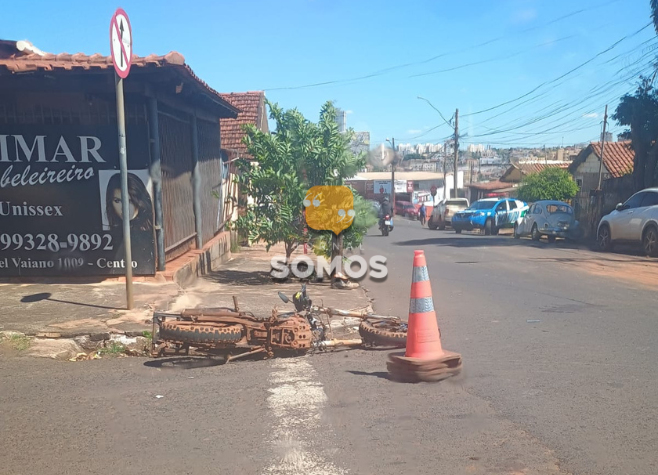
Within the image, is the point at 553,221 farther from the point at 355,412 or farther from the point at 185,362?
the point at 355,412

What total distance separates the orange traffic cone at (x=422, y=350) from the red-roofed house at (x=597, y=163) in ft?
95.3

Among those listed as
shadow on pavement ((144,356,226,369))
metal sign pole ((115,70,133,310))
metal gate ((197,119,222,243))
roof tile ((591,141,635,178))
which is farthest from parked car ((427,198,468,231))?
shadow on pavement ((144,356,226,369))

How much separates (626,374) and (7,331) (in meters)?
6.03

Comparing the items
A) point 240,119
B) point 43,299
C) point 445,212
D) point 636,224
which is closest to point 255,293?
point 43,299

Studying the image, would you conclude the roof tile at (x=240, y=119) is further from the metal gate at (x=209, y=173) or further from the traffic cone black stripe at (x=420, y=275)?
the traffic cone black stripe at (x=420, y=275)

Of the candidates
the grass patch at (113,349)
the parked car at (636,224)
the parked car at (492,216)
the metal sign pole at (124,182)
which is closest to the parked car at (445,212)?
the parked car at (492,216)

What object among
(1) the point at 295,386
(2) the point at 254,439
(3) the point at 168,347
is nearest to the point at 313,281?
(3) the point at 168,347

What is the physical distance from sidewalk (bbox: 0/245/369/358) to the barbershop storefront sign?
387 millimetres

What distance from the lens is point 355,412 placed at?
4.23 metres

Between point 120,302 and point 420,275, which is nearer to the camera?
point 420,275

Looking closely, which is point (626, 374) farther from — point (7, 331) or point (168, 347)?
point (7, 331)

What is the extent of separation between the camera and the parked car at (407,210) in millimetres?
50000

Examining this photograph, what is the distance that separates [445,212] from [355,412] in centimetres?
2856

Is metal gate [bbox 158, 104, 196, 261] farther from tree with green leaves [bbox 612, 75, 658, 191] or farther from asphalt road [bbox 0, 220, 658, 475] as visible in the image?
tree with green leaves [bbox 612, 75, 658, 191]
